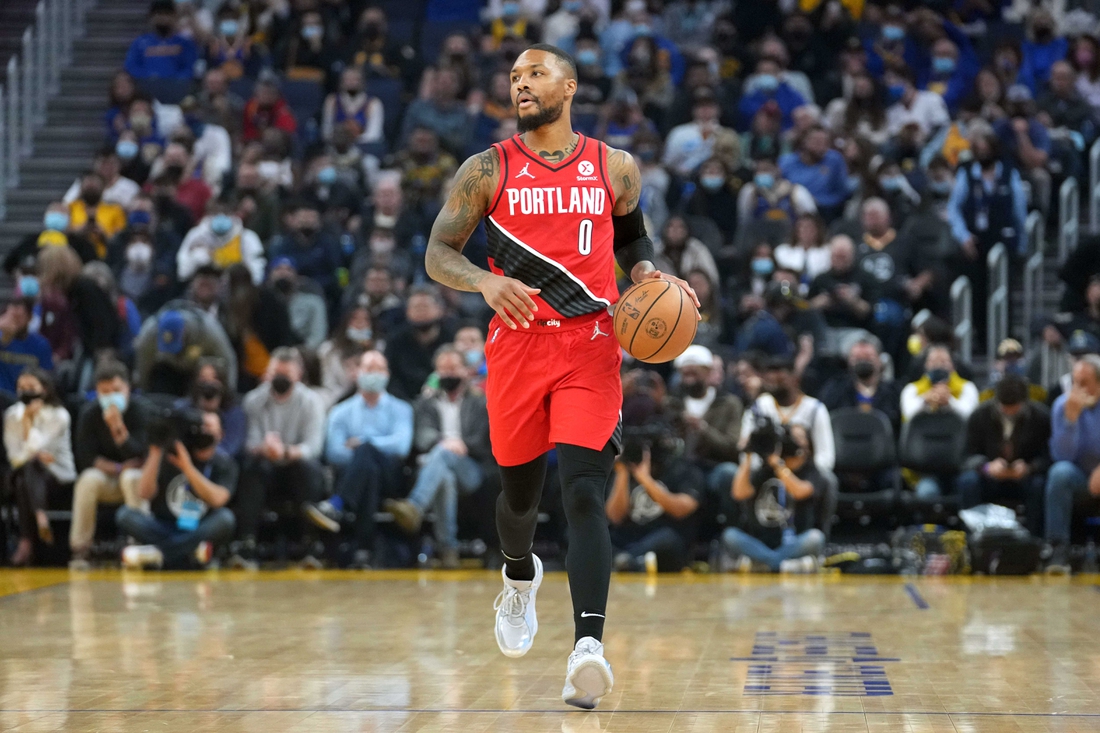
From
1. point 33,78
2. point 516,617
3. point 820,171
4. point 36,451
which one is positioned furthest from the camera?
point 33,78

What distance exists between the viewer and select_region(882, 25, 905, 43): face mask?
15.9 metres

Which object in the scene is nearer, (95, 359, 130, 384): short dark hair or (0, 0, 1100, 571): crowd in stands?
(0, 0, 1100, 571): crowd in stands

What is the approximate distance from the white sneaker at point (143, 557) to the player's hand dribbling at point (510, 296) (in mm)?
6515

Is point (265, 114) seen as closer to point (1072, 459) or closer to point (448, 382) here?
point (448, 382)

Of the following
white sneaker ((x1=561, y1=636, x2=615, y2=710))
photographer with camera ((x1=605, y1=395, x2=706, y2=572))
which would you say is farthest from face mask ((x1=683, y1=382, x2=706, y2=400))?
white sneaker ((x1=561, y1=636, x2=615, y2=710))

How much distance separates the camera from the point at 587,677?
4.64 metres

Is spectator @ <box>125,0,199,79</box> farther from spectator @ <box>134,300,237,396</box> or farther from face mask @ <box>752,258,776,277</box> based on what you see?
face mask @ <box>752,258,776,277</box>

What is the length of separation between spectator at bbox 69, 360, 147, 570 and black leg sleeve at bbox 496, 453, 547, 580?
608cm

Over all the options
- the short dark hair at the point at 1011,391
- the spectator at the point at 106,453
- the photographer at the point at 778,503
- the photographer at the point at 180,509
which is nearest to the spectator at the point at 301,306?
the spectator at the point at 106,453

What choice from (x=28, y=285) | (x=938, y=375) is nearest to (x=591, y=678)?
(x=938, y=375)

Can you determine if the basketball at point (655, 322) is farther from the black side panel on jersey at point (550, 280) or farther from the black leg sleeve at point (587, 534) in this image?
the black leg sleeve at point (587, 534)

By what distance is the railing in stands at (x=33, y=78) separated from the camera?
16.5m

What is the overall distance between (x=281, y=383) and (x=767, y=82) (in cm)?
654

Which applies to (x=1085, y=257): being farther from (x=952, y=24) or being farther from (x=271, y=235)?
(x=271, y=235)
